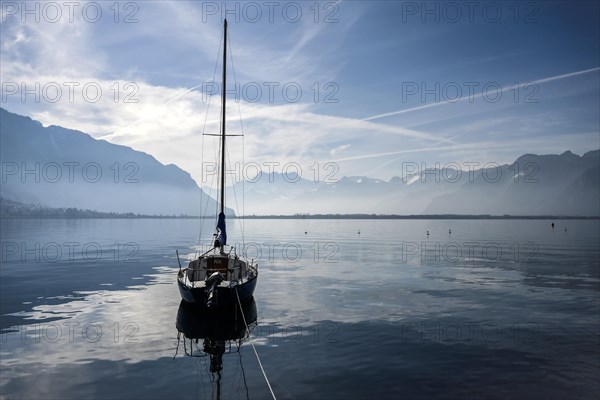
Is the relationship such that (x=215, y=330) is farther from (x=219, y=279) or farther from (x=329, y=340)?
(x=329, y=340)

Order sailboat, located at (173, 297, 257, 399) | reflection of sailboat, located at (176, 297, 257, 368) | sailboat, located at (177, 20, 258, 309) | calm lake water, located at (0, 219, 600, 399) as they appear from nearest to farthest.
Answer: calm lake water, located at (0, 219, 600, 399) < sailboat, located at (173, 297, 257, 399) < reflection of sailboat, located at (176, 297, 257, 368) < sailboat, located at (177, 20, 258, 309)

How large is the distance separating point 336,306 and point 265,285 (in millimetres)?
11333

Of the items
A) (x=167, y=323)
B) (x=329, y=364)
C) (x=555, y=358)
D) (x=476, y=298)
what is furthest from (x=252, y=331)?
(x=476, y=298)

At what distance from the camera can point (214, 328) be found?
23.7 meters

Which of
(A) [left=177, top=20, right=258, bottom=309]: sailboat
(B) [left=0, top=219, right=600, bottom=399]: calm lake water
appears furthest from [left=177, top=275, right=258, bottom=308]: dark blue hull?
(B) [left=0, top=219, right=600, bottom=399]: calm lake water

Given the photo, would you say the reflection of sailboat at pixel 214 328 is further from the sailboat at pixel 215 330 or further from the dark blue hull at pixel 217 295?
the dark blue hull at pixel 217 295

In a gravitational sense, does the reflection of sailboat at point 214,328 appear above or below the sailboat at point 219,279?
below

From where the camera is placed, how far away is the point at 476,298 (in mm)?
31688

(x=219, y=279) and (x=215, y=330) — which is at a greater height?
(x=219, y=279)

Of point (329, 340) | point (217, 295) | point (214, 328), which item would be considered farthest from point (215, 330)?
point (329, 340)

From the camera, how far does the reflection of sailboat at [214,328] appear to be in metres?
19.6

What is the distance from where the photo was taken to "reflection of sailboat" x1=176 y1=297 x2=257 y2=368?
773 inches

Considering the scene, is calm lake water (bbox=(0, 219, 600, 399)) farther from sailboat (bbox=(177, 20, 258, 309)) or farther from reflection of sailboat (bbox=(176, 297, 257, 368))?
sailboat (bbox=(177, 20, 258, 309))

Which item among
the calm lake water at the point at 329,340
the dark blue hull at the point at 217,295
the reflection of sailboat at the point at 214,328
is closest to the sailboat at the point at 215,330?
the reflection of sailboat at the point at 214,328
